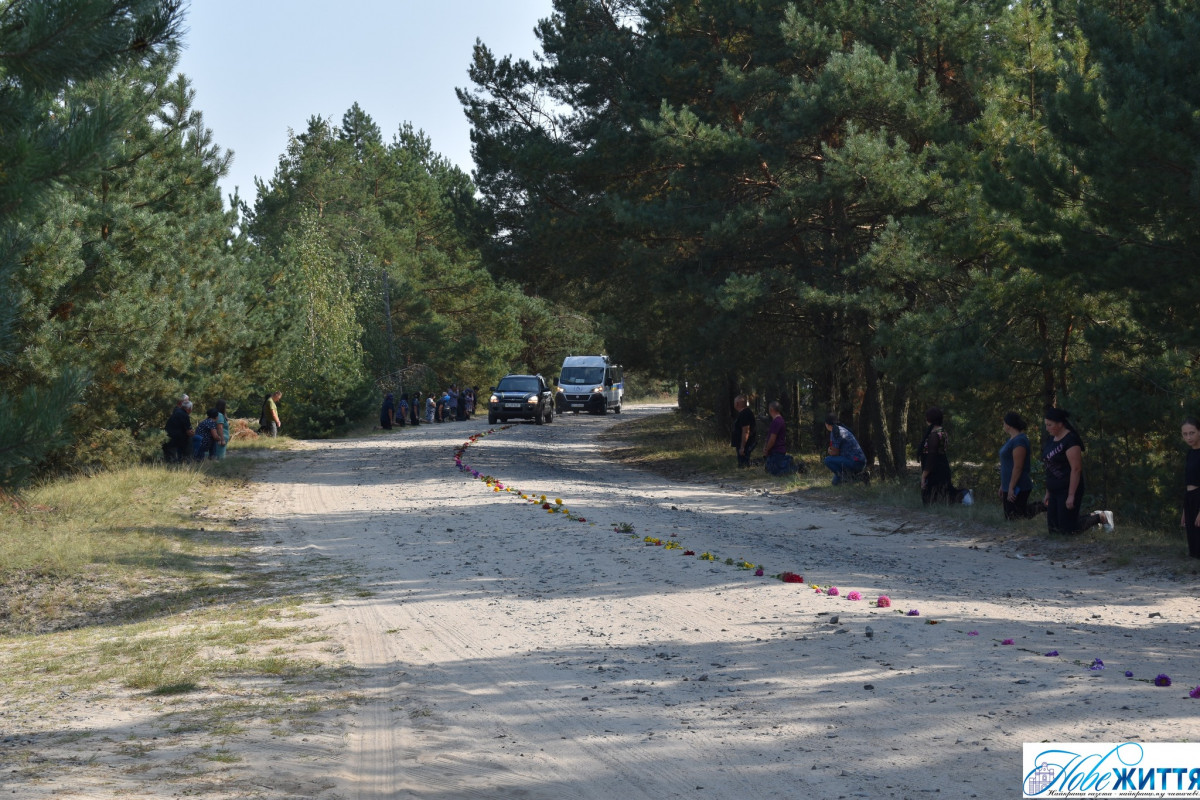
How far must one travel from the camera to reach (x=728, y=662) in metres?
7.59

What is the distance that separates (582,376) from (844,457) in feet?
125

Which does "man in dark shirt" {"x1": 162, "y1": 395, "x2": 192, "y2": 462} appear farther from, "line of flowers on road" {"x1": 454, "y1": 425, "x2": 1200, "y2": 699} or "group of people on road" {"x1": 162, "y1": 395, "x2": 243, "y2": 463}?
"line of flowers on road" {"x1": 454, "y1": 425, "x2": 1200, "y2": 699}

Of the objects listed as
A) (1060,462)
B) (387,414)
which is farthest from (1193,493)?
(387,414)

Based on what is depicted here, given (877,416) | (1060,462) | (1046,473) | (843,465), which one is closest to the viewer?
(1060,462)

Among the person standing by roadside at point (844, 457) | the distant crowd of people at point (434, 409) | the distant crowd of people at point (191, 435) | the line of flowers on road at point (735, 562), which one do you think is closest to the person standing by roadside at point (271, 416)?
the distant crowd of people at point (434, 409)

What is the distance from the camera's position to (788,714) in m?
6.32

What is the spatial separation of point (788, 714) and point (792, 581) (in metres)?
4.10

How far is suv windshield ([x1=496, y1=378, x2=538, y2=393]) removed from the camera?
150 feet

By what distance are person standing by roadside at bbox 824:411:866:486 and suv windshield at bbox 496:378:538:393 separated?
26721 millimetres

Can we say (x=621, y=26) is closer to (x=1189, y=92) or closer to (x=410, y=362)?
(x=1189, y=92)

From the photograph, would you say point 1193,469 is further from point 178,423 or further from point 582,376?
point 582,376

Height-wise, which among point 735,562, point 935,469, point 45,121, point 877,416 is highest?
point 45,121

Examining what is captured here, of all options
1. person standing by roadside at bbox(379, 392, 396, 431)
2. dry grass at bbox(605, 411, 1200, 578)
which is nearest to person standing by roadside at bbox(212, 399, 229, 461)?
dry grass at bbox(605, 411, 1200, 578)

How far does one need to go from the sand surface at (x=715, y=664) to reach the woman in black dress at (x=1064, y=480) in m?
0.80
